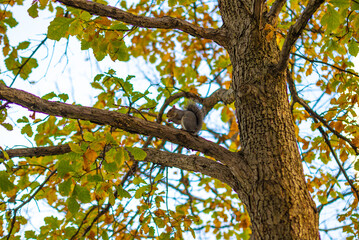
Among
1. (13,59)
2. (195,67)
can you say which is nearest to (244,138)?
(13,59)

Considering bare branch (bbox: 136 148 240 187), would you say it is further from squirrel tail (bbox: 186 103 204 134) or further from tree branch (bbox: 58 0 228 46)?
tree branch (bbox: 58 0 228 46)

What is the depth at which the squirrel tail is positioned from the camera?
268cm

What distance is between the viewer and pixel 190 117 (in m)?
2.62

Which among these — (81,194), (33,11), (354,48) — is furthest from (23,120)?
(354,48)

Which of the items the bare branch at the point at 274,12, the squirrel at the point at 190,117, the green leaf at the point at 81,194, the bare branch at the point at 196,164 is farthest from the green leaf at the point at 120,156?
the bare branch at the point at 274,12

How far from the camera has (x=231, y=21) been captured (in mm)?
2350

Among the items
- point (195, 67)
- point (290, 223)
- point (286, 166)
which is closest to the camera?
point (290, 223)

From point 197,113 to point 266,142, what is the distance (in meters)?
0.90

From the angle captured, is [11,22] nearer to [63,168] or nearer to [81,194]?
[63,168]

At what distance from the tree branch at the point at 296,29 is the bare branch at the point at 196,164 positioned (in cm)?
79

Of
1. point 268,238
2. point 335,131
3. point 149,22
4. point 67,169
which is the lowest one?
point 268,238

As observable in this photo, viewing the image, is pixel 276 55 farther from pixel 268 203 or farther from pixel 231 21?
pixel 268 203

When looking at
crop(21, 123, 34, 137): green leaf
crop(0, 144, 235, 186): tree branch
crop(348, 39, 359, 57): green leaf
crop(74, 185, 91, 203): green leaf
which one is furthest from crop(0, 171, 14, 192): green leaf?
crop(348, 39, 359, 57): green leaf

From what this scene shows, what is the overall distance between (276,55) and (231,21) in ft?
1.45
